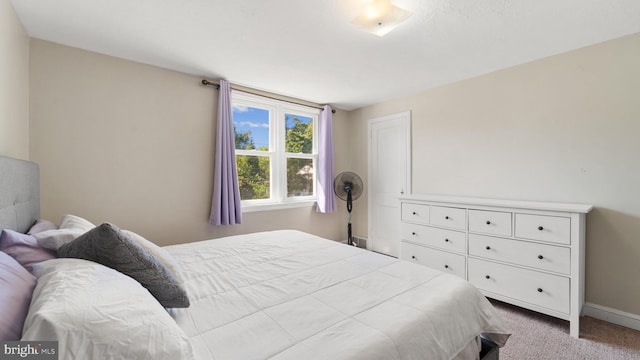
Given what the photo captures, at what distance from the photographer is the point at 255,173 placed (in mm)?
3537

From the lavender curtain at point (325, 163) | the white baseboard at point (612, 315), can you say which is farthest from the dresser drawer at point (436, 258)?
the lavender curtain at point (325, 163)

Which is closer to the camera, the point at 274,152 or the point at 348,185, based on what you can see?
the point at 274,152

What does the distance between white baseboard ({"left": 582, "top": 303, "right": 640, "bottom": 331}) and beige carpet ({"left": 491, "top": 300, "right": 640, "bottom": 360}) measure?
5 centimetres

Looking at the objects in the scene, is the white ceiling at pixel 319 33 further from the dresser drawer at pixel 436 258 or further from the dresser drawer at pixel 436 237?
the dresser drawer at pixel 436 258

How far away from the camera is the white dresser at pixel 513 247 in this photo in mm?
2039

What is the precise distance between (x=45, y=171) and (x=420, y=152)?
3856mm

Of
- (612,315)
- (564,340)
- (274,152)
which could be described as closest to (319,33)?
(274,152)

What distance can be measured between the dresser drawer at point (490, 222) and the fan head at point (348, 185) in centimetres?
164

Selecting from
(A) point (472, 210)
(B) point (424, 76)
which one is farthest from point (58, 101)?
(A) point (472, 210)

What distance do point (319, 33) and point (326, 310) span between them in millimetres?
1930

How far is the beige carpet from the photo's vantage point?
1806 mm

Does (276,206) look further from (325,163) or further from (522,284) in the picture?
(522,284)

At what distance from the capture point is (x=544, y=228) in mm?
2145

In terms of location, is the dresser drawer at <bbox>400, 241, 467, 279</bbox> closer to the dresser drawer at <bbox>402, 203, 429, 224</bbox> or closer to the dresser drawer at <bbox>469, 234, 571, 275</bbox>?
the dresser drawer at <bbox>469, 234, 571, 275</bbox>
